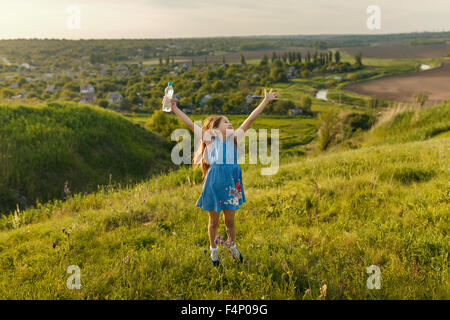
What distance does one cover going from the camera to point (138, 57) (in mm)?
132250

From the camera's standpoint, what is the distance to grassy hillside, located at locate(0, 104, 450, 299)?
11.6 ft

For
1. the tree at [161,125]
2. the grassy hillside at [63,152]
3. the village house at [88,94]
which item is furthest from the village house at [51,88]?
the grassy hillside at [63,152]

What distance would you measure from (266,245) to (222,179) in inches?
56.8

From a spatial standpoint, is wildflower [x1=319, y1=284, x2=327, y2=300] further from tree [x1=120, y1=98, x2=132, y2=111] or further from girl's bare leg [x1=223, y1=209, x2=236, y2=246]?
tree [x1=120, y1=98, x2=132, y2=111]

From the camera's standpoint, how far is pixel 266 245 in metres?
4.38

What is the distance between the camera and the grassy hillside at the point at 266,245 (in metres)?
3.52

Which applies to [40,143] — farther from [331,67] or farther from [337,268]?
[331,67]

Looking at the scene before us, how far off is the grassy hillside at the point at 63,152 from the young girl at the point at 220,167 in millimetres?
11752

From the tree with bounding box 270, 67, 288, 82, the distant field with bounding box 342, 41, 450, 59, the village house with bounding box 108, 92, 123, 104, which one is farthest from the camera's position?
the distant field with bounding box 342, 41, 450, 59

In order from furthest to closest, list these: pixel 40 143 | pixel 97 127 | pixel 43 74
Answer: pixel 43 74 → pixel 97 127 → pixel 40 143

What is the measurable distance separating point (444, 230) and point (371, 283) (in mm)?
2210

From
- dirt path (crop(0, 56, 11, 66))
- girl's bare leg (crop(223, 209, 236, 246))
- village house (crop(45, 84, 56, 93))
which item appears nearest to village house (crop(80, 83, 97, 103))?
village house (crop(45, 84, 56, 93))

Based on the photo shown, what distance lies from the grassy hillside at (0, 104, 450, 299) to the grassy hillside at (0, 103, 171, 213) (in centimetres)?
724

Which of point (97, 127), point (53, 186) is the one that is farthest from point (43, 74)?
point (53, 186)
